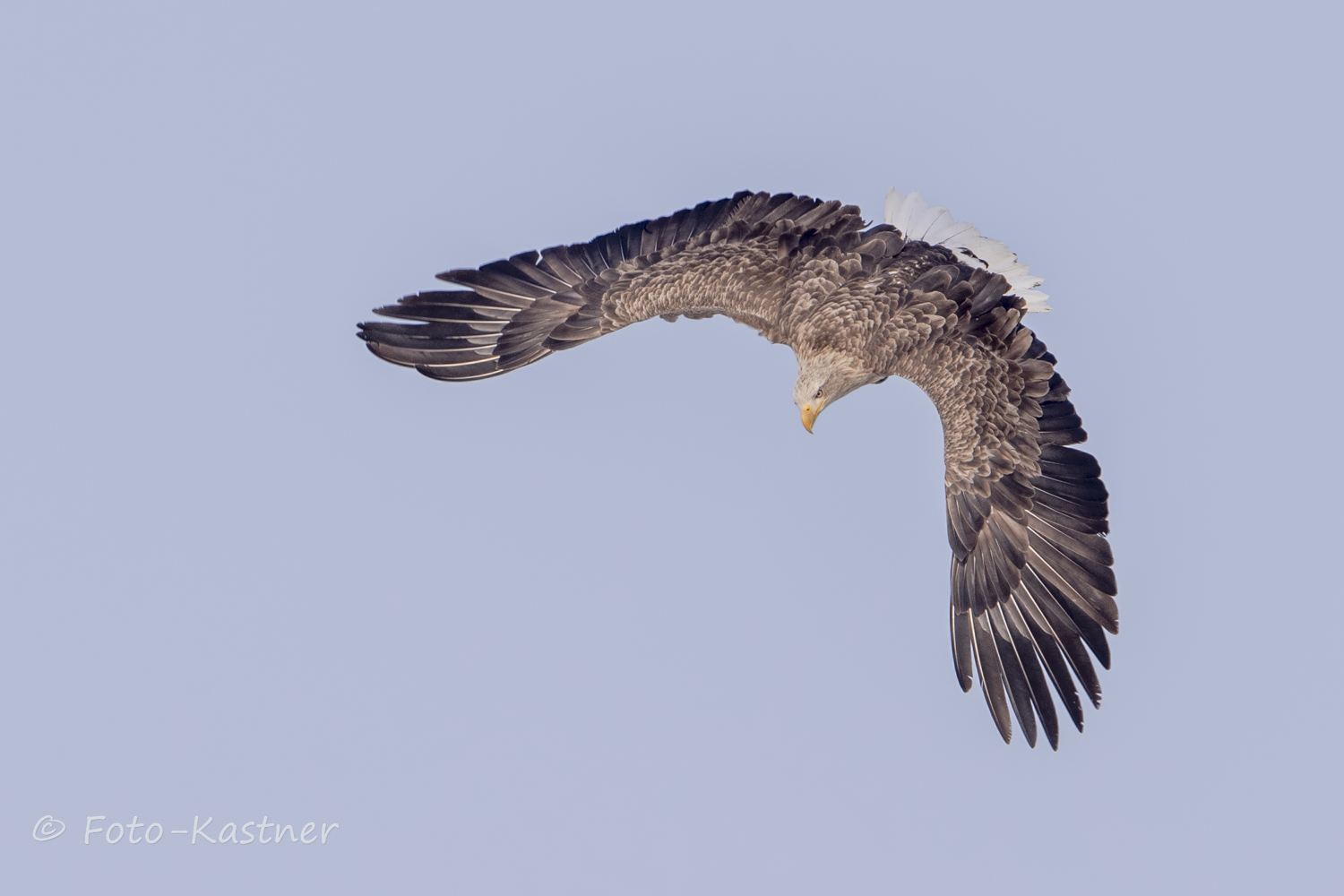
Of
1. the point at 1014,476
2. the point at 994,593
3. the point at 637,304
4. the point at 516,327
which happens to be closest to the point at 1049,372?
the point at 1014,476

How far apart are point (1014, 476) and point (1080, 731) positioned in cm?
199

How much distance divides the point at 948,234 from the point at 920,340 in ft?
6.63

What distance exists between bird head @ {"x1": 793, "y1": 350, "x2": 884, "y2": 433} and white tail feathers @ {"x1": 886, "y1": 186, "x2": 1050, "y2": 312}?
5.31 ft

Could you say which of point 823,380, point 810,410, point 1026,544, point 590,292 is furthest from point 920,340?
point 590,292

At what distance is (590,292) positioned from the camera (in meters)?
13.4

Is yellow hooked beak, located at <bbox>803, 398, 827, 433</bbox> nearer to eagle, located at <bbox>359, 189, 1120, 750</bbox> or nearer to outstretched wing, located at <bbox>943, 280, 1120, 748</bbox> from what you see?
eagle, located at <bbox>359, 189, 1120, 750</bbox>

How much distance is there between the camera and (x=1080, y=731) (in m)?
11.2

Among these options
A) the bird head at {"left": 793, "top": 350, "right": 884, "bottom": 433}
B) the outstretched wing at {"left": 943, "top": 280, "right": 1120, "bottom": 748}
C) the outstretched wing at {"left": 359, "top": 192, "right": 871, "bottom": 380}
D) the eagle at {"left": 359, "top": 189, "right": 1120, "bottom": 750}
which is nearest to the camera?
the outstretched wing at {"left": 943, "top": 280, "right": 1120, "bottom": 748}

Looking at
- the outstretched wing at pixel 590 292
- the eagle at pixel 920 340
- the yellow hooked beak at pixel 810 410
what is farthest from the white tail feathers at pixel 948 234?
the yellow hooked beak at pixel 810 410

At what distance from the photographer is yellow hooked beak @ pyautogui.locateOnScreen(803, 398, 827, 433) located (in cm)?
1312

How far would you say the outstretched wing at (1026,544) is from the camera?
11.4 m

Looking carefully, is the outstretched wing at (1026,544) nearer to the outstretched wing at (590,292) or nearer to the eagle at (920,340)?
the eagle at (920,340)

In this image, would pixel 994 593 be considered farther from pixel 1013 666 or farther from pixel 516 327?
pixel 516 327

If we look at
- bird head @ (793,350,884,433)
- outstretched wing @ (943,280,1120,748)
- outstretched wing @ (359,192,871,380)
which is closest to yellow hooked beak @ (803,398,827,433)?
bird head @ (793,350,884,433)
